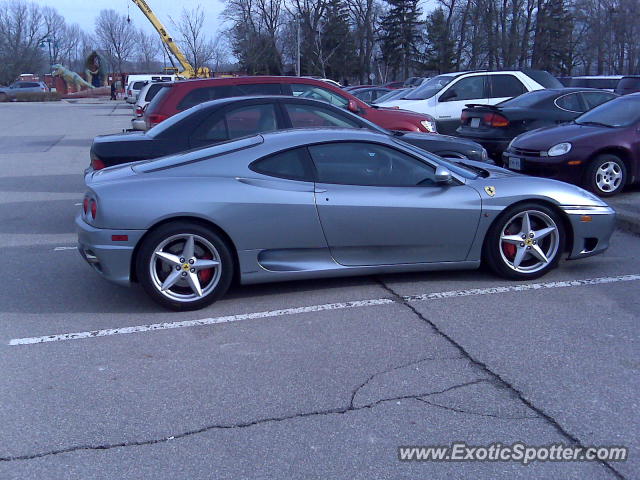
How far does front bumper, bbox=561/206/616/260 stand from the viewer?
6137 millimetres

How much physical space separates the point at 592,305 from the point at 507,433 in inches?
90.2

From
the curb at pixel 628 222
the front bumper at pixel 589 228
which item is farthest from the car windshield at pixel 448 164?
the curb at pixel 628 222

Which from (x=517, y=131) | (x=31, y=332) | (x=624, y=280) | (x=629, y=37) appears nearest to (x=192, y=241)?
(x=31, y=332)

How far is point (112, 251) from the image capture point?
5.33 m

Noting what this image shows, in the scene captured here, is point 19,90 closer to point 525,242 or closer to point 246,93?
point 246,93

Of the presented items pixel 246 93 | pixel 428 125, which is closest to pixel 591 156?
pixel 428 125

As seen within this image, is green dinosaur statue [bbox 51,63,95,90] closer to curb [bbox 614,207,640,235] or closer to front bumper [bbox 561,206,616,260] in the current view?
curb [bbox 614,207,640,235]

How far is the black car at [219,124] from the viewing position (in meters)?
7.87

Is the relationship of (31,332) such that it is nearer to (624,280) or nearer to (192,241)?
(192,241)

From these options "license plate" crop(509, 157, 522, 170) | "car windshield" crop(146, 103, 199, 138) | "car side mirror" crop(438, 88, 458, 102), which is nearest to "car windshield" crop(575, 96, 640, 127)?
"license plate" crop(509, 157, 522, 170)

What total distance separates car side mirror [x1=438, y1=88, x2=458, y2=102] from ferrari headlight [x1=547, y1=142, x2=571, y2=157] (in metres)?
5.85

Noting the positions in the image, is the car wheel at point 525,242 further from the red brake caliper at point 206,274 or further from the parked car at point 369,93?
the parked car at point 369,93

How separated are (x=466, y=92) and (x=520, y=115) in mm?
3549

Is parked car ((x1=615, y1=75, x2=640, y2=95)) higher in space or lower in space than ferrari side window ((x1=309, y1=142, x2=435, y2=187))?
higher
